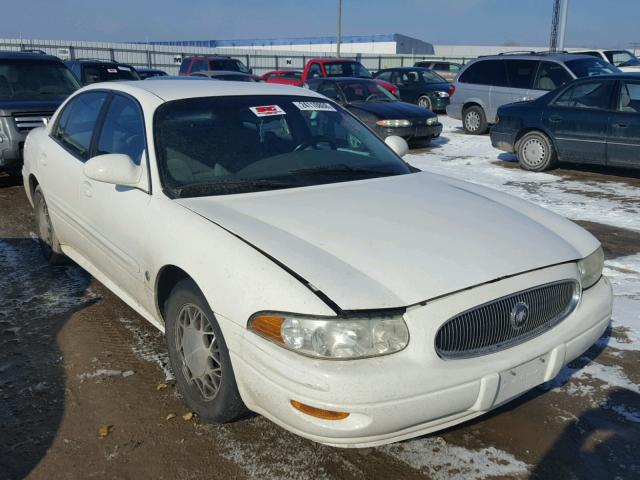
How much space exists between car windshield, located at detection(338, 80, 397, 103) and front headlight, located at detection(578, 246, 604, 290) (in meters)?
10.3

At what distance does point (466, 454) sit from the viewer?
289 cm

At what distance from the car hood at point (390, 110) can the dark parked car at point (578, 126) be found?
6.75 feet

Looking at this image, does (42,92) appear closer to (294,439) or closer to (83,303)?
(83,303)

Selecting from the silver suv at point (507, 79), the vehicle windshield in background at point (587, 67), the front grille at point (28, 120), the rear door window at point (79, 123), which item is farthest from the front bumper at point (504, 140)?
the rear door window at point (79, 123)

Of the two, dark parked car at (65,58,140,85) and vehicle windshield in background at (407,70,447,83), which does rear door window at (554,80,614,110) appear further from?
dark parked car at (65,58,140,85)

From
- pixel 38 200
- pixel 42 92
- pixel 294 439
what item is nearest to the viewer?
pixel 294 439

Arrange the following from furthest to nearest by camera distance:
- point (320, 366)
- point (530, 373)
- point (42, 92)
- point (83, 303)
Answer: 1. point (42, 92)
2. point (83, 303)
3. point (530, 373)
4. point (320, 366)

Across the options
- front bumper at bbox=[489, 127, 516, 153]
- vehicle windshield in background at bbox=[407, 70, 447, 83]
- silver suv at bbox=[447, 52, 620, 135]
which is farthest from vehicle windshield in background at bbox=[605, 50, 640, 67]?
front bumper at bbox=[489, 127, 516, 153]

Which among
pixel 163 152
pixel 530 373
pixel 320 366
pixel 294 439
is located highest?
pixel 163 152

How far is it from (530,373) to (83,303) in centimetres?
317

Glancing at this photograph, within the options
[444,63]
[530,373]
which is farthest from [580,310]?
[444,63]

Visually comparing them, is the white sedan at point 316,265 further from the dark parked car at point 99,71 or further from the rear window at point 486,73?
the dark parked car at point 99,71

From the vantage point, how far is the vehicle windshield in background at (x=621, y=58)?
1861 cm

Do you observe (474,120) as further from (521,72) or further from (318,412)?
(318,412)
